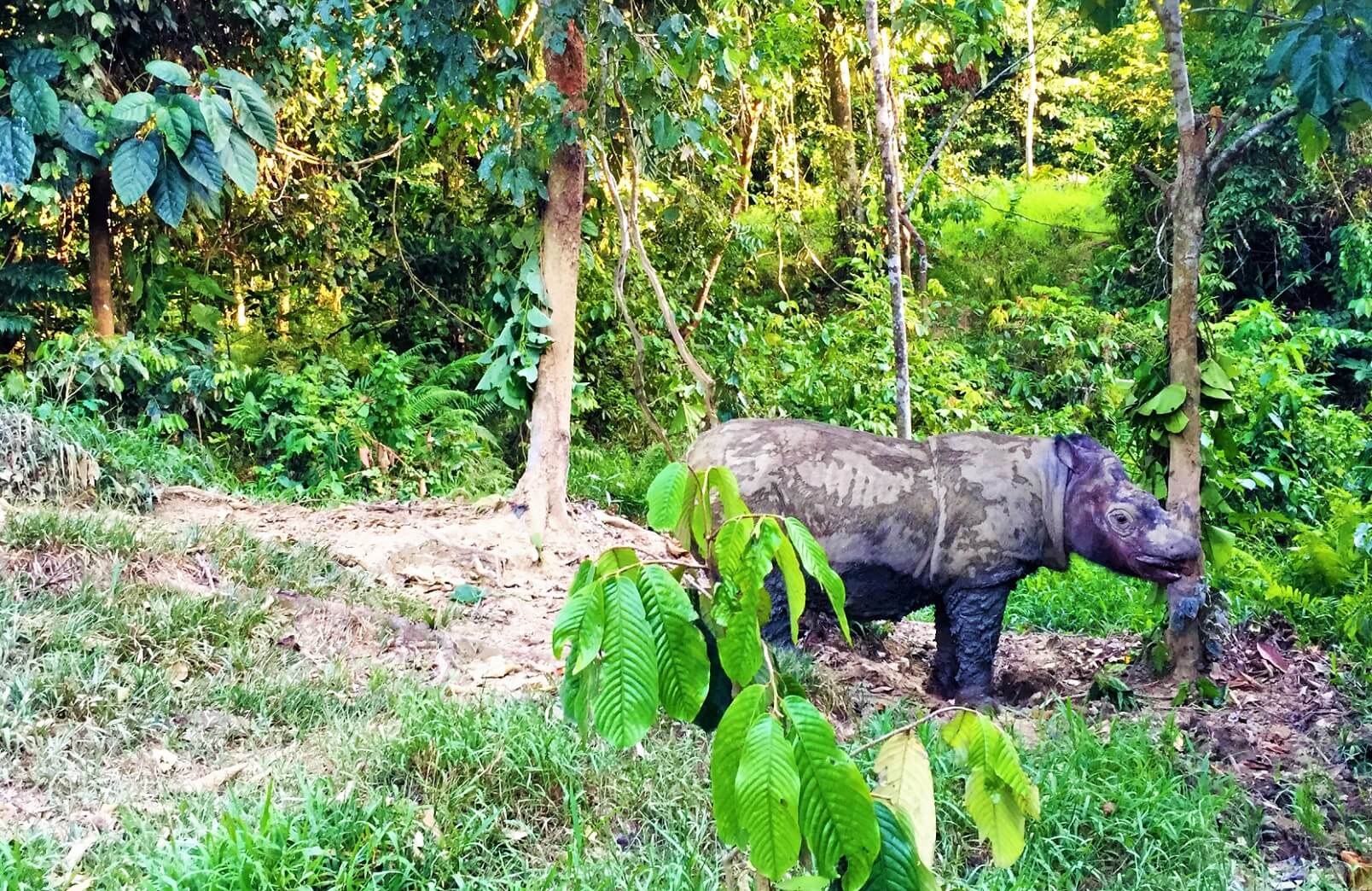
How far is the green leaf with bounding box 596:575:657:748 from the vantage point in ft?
5.08

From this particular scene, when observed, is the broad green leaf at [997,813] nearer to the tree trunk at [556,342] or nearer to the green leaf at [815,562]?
the green leaf at [815,562]

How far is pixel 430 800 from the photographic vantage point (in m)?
3.34

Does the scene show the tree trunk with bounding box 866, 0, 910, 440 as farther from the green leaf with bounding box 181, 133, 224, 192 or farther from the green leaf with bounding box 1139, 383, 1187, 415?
the green leaf with bounding box 181, 133, 224, 192

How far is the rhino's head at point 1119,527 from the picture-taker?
4379 mm

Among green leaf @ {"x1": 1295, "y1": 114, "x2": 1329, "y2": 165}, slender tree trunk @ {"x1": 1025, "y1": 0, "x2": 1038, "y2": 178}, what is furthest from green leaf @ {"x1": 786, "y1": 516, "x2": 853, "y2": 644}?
slender tree trunk @ {"x1": 1025, "y1": 0, "x2": 1038, "y2": 178}

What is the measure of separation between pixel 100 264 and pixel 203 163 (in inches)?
83.6

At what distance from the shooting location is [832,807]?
1.44 metres

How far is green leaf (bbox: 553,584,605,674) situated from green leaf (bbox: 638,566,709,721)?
0.09 m

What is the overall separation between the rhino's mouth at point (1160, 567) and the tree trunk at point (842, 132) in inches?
281

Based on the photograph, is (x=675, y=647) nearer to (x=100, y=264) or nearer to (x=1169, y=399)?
(x=1169, y=399)

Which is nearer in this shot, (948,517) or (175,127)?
(948,517)

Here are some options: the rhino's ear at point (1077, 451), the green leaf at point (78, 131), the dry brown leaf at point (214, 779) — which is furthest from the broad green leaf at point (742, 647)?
the green leaf at point (78, 131)

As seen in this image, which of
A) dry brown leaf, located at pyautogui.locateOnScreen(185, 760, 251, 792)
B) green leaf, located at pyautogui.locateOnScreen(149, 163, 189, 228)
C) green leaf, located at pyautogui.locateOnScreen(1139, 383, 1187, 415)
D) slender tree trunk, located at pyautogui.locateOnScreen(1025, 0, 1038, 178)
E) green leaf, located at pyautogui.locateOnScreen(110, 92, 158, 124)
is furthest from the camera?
slender tree trunk, located at pyautogui.locateOnScreen(1025, 0, 1038, 178)

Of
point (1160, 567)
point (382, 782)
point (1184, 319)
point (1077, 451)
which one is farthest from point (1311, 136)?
point (382, 782)
